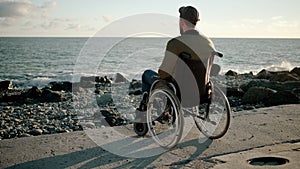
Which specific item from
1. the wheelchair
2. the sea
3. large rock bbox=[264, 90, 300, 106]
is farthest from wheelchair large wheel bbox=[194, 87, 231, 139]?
large rock bbox=[264, 90, 300, 106]

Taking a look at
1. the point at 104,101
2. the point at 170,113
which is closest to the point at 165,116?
the point at 170,113

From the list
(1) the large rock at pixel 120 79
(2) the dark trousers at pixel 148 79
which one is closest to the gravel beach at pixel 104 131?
(2) the dark trousers at pixel 148 79

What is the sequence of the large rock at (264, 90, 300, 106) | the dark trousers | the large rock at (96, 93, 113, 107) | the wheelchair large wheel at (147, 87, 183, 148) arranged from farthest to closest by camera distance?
the large rock at (96, 93, 113, 107) < the large rock at (264, 90, 300, 106) < the dark trousers < the wheelchair large wheel at (147, 87, 183, 148)

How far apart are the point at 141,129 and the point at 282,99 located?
3.60 m

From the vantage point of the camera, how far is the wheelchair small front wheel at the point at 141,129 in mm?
4707

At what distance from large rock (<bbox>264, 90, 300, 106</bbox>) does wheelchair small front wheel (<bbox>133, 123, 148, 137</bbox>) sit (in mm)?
3502

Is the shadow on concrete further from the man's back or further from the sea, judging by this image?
the sea

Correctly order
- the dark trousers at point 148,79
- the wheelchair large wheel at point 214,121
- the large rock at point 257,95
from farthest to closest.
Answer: the large rock at point 257,95, the dark trousers at point 148,79, the wheelchair large wheel at point 214,121

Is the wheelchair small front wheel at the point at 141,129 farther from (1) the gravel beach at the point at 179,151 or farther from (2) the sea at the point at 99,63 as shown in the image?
(2) the sea at the point at 99,63

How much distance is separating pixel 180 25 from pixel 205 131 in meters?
1.34

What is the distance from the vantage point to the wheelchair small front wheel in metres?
4.71

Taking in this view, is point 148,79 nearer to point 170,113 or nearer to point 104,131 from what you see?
point 170,113

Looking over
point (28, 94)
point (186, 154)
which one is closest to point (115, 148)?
point (186, 154)

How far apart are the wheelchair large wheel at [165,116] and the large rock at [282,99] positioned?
2965mm
